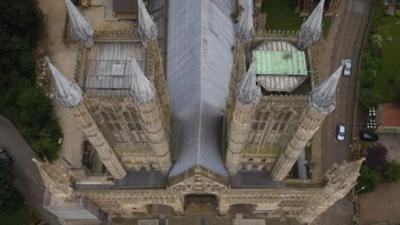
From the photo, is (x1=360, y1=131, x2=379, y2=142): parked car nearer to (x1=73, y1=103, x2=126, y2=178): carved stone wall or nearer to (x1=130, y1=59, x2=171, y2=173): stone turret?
(x1=130, y1=59, x2=171, y2=173): stone turret

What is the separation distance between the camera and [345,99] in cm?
8356

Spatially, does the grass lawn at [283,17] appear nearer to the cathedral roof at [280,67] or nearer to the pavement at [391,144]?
the pavement at [391,144]

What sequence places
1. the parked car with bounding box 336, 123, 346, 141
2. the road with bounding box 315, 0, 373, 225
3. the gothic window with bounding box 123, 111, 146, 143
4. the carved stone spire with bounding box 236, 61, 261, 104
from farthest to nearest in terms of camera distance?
the parked car with bounding box 336, 123, 346, 141
the road with bounding box 315, 0, 373, 225
the gothic window with bounding box 123, 111, 146, 143
the carved stone spire with bounding box 236, 61, 261, 104

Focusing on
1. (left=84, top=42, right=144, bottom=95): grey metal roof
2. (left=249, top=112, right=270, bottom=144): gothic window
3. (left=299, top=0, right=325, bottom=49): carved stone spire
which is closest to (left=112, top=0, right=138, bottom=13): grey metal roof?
(left=84, top=42, right=144, bottom=95): grey metal roof

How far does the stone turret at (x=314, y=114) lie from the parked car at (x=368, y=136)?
102 ft

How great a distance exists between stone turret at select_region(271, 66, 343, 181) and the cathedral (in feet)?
0.40

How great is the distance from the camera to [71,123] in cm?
8188

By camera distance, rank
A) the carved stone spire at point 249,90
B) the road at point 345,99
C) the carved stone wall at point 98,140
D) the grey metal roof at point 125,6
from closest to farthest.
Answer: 1. the carved stone spire at point 249,90
2. the carved stone wall at point 98,140
3. the road at point 345,99
4. the grey metal roof at point 125,6

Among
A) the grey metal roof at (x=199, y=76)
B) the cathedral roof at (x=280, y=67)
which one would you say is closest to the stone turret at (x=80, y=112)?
the grey metal roof at (x=199, y=76)

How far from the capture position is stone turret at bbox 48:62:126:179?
40656mm

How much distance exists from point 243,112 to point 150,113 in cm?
831

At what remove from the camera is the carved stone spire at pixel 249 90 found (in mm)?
39719

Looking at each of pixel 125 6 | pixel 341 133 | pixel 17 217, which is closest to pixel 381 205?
pixel 341 133

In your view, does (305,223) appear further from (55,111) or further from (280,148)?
(55,111)
